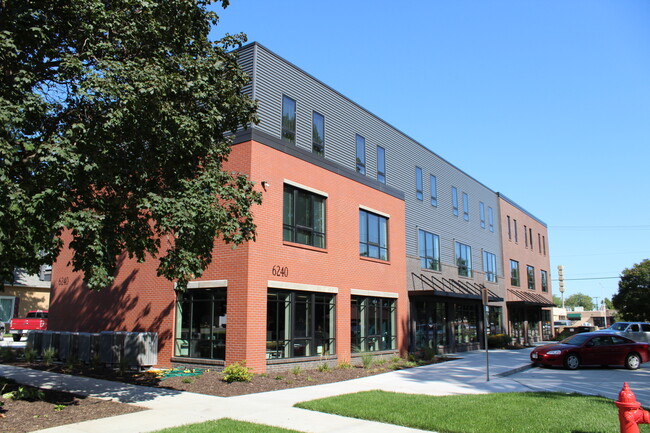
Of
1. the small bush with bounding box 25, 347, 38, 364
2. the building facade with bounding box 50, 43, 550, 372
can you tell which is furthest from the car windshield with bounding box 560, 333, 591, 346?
the small bush with bounding box 25, 347, 38, 364

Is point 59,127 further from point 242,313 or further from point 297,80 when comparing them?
point 297,80

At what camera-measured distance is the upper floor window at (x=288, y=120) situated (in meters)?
18.0

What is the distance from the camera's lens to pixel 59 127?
414 inches

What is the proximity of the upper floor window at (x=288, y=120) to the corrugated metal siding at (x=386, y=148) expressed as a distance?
0.23 metres

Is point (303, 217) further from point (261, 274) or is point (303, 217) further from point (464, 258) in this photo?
point (464, 258)

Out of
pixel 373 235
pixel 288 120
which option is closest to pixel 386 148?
pixel 373 235

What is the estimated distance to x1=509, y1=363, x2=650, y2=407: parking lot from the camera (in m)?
13.7

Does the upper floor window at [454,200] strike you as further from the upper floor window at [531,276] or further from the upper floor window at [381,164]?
the upper floor window at [531,276]

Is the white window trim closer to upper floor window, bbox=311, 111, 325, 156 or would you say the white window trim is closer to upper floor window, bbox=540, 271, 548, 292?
upper floor window, bbox=311, 111, 325, 156

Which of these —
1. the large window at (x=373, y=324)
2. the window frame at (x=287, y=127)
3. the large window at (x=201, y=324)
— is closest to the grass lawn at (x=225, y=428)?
the large window at (x=201, y=324)

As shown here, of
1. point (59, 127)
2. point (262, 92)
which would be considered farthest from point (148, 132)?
point (262, 92)

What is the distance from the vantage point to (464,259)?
32312mm

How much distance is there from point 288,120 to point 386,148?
25.5ft

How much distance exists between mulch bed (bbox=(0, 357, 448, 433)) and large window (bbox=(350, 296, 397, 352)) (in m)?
1.53
